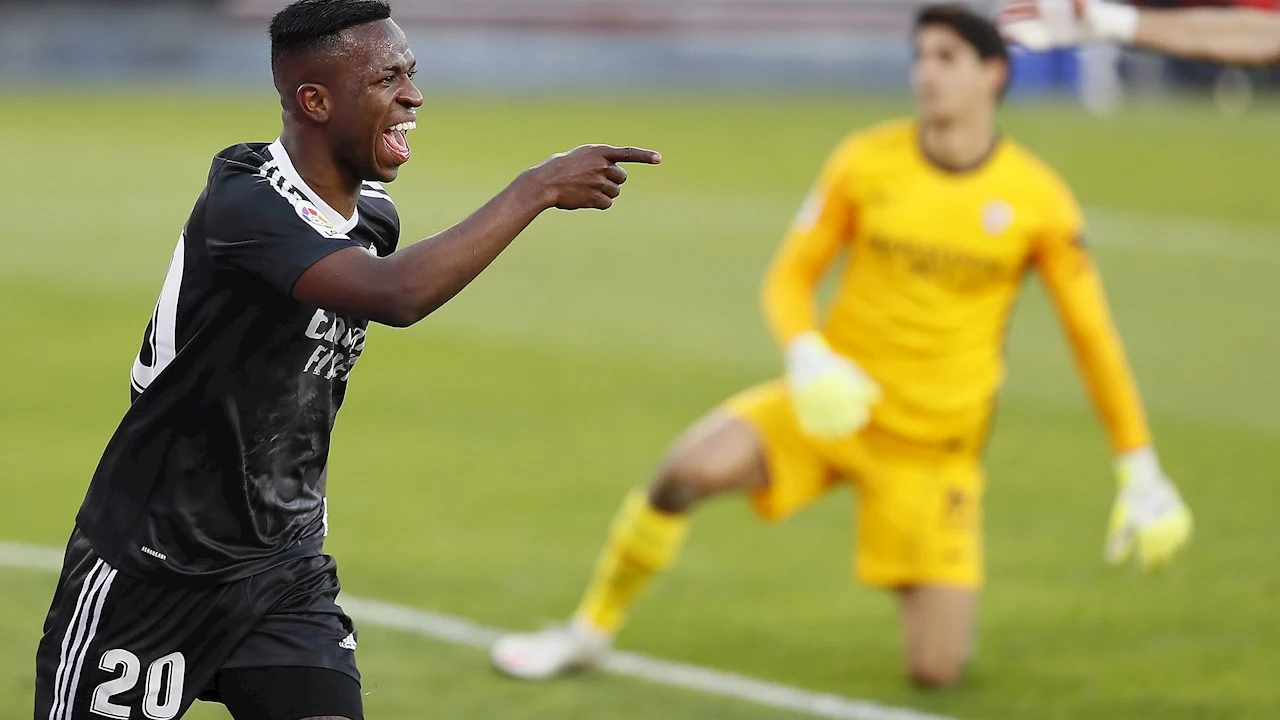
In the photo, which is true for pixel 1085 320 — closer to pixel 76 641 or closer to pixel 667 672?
pixel 667 672

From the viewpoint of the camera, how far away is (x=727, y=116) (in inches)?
1123

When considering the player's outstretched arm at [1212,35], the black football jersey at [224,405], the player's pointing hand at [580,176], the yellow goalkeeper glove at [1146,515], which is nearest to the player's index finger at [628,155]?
the player's pointing hand at [580,176]

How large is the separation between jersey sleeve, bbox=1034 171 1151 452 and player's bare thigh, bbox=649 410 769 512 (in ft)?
3.71

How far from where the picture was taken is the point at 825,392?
20.4 feet

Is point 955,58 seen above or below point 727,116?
above

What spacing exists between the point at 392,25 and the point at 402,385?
25.5ft

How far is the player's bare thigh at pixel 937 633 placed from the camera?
6.24 metres

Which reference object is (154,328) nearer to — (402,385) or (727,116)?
(402,385)

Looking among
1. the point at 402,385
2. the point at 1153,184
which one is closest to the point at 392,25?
the point at 402,385

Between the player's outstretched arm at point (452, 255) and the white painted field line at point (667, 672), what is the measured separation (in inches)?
118

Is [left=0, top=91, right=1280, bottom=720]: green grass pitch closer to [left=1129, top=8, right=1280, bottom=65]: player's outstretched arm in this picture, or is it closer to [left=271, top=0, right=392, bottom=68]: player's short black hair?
[left=1129, top=8, right=1280, bottom=65]: player's outstretched arm

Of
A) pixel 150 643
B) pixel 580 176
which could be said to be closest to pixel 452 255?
pixel 580 176

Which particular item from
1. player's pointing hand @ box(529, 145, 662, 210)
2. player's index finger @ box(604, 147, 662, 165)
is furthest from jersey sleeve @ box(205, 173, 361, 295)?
player's index finger @ box(604, 147, 662, 165)

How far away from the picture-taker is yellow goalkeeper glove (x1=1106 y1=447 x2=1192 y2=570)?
19.9 feet
